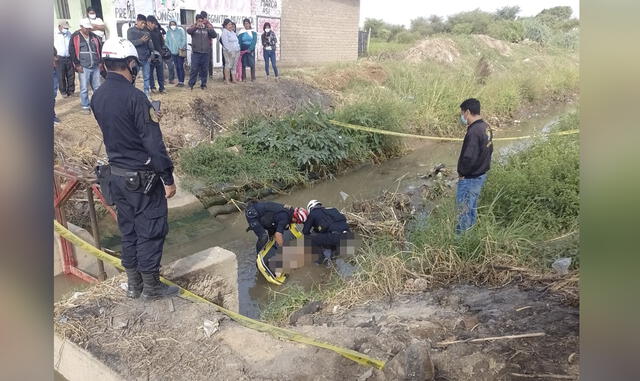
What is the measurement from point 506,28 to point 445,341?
2937 centimetres

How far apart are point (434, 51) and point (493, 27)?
400 inches

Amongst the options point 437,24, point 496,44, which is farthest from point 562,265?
point 437,24

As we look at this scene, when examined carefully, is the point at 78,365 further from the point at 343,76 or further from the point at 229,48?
the point at 343,76

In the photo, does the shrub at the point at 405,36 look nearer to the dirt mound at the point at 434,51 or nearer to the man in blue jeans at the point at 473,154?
the dirt mound at the point at 434,51

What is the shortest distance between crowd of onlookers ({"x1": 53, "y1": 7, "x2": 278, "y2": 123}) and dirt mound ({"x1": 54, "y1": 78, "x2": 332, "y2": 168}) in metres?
0.37

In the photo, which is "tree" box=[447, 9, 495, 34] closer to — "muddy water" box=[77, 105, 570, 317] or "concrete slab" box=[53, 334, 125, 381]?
"muddy water" box=[77, 105, 570, 317]

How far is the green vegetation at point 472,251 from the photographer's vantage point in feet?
14.1

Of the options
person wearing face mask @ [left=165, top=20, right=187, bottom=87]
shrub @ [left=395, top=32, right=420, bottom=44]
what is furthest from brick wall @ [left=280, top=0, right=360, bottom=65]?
shrub @ [left=395, top=32, right=420, bottom=44]

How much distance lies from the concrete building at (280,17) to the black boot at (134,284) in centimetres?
926

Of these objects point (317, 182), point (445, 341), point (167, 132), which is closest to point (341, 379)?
point (445, 341)

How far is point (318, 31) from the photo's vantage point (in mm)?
18000

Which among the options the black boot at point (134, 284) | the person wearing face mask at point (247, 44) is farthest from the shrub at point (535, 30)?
the black boot at point (134, 284)

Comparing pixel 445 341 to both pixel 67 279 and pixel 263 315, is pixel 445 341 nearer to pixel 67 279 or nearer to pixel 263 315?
pixel 263 315

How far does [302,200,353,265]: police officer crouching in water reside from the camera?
5.26 meters
